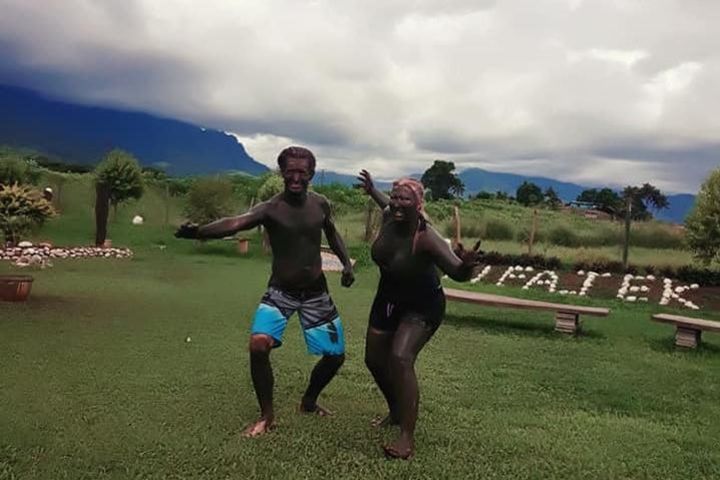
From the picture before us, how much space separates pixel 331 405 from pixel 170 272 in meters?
8.88

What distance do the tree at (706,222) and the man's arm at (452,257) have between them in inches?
391

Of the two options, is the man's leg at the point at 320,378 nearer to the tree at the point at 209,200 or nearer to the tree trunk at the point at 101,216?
the tree trunk at the point at 101,216

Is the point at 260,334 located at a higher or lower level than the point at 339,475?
higher

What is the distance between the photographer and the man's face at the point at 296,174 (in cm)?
437

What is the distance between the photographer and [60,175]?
24969mm

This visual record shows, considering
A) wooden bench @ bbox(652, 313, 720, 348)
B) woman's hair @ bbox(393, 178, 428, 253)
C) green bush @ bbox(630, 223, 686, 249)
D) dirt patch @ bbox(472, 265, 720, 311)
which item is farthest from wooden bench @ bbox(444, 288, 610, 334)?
green bush @ bbox(630, 223, 686, 249)

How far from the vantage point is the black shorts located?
427cm

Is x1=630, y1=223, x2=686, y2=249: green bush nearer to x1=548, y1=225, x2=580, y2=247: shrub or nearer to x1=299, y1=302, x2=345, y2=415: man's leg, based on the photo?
x1=548, y1=225, x2=580, y2=247: shrub

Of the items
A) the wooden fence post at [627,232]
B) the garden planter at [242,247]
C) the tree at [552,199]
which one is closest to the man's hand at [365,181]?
the wooden fence post at [627,232]

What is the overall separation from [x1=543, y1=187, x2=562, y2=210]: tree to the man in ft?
97.7

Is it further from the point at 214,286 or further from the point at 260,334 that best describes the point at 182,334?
the point at 214,286

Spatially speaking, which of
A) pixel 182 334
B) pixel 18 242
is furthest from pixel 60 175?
pixel 182 334

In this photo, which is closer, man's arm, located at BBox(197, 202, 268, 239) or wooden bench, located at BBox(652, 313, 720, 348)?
man's arm, located at BBox(197, 202, 268, 239)

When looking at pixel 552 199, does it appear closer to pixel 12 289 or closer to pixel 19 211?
pixel 19 211
